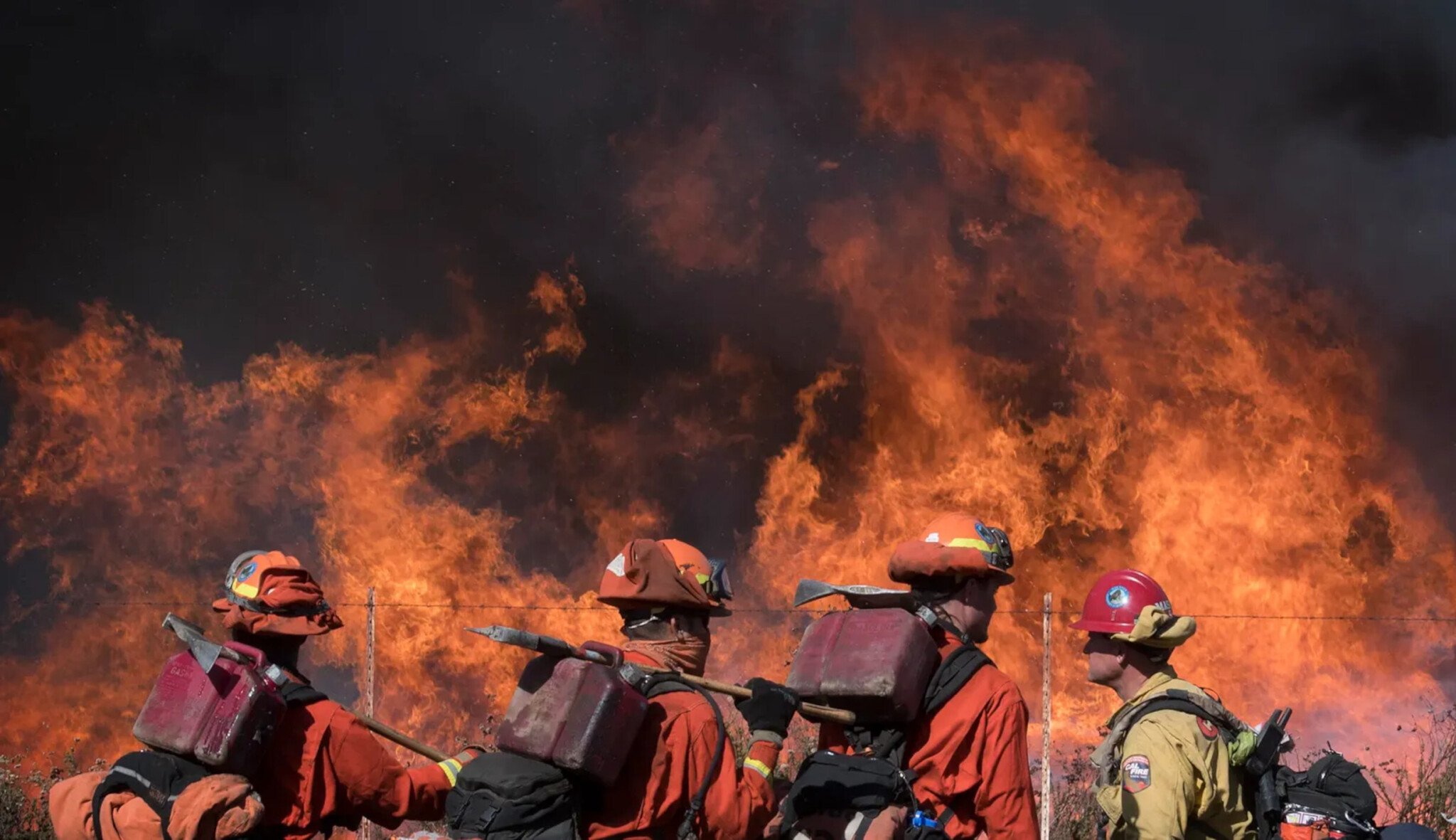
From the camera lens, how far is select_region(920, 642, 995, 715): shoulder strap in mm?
4250

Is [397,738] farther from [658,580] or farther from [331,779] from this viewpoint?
[658,580]

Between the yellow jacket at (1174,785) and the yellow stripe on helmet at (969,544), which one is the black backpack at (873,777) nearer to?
the yellow stripe on helmet at (969,544)

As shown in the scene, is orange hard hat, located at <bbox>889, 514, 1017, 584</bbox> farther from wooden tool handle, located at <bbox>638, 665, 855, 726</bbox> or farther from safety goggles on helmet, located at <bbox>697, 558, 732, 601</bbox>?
safety goggles on helmet, located at <bbox>697, 558, 732, 601</bbox>

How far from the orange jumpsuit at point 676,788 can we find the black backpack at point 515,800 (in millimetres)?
66

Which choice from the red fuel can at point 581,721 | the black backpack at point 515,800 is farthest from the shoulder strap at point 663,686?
the black backpack at point 515,800

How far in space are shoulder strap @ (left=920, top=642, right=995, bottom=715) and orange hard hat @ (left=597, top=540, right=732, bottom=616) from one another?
3.11 ft

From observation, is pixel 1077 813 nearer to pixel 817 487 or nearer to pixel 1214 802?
pixel 1214 802

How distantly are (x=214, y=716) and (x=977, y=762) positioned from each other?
2418 mm

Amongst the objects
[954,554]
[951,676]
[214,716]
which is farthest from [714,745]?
[214,716]

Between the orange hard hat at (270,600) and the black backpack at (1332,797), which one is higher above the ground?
the black backpack at (1332,797)

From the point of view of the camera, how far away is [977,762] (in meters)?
4.20

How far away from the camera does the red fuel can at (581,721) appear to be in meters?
4.09

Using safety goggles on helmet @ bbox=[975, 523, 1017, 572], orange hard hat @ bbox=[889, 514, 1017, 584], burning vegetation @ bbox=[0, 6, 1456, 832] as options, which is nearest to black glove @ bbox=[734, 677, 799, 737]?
orange hard hat @ bbox=[889, 514, 1017, 584]

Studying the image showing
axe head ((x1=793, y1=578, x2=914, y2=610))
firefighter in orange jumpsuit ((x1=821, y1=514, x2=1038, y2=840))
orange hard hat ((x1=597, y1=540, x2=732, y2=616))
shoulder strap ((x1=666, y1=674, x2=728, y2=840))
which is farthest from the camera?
orange hard hat ((x1=597, y1=540, x2=732, y2=616))
